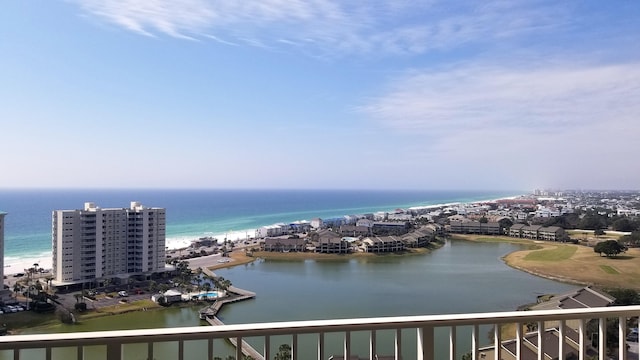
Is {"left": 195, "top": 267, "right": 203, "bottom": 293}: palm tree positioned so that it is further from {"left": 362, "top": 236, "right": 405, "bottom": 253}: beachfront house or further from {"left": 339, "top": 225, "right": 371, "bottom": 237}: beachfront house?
{"left": 339, "top": 225, "right": 371, "bottom": 237}: beachfront house

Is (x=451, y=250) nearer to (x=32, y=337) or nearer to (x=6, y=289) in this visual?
(x=6, y=289)

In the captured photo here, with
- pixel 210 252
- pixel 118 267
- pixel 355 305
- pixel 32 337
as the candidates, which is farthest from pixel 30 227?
pixel 32 337

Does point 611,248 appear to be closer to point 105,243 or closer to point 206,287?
point 206,287

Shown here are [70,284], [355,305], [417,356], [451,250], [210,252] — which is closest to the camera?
[417,356]

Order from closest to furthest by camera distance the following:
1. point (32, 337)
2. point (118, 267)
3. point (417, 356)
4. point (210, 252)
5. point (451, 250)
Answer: point (32, 337) < point (417, 356) < point (118, 267) < point (210, 252) < point (451, 250)

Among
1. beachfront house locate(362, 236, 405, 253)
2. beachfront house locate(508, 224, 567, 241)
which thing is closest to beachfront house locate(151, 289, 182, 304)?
beachfront house locate(362, 236, 405, 253)

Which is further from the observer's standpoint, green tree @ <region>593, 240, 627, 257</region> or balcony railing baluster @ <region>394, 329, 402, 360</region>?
green tree @ <region>593, 240, 627, 257</region>

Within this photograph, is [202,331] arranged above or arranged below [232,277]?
above
